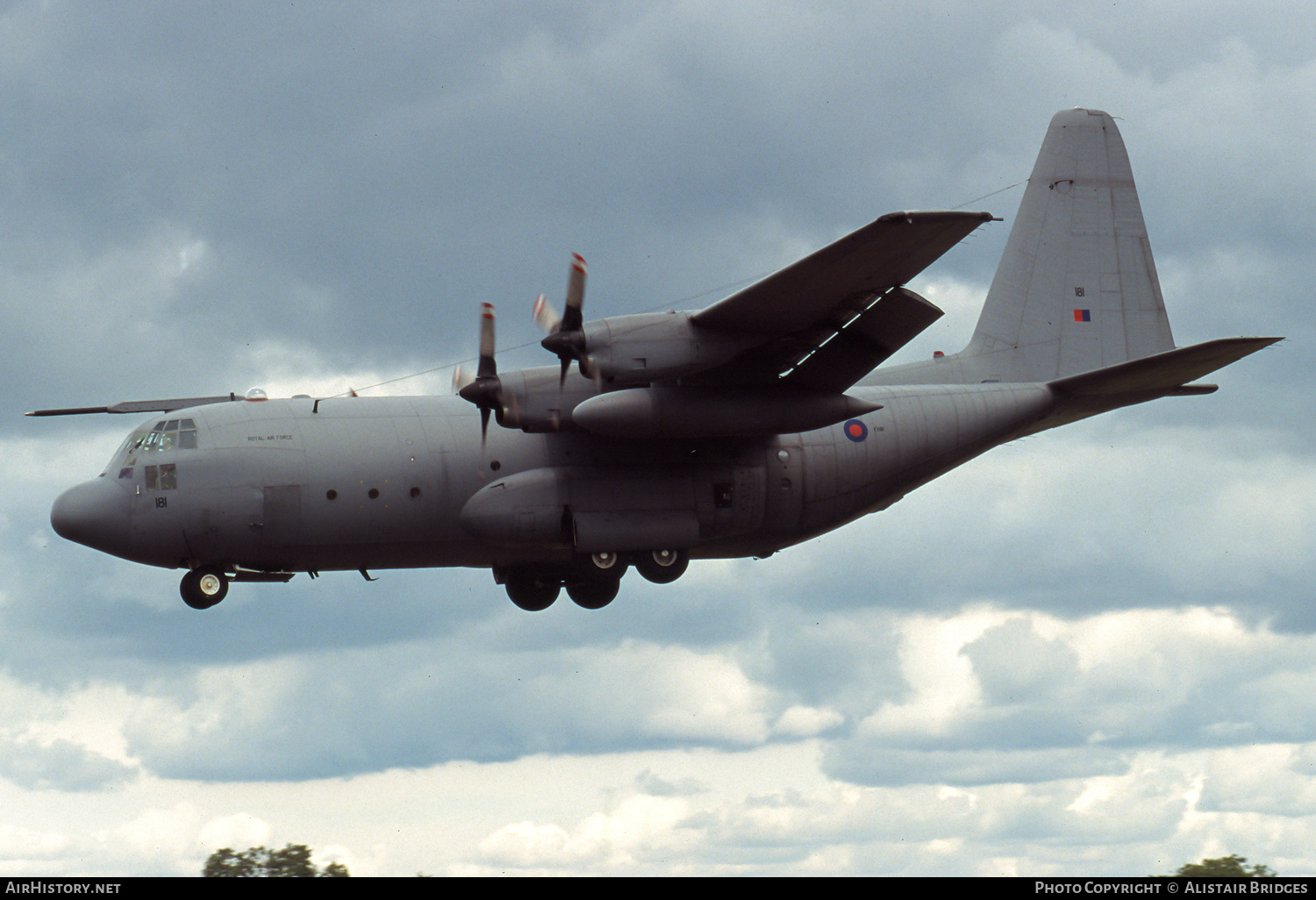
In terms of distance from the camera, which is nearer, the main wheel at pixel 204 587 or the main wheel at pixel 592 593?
the main wheel at pixel 204 587

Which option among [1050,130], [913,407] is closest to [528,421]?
[913,407]

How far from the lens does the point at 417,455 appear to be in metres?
23.4

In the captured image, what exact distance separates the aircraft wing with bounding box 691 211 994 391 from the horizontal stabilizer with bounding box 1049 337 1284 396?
393 centimetres

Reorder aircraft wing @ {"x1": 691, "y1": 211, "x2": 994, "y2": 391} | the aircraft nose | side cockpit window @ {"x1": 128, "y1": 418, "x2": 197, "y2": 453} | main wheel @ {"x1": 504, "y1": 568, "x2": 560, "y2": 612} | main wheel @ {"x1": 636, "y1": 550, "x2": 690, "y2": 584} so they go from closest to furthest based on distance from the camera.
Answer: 1. aircraft wing @ {"x1": 691, "y1": 211, "x2": 994, "y2": 391}
2. the aircraft nose
3. side cockpit window @ {"x1": 128, "y1": 418, "x2": 197, "y2": 453}
4. main wheel @ {"x1": 636, "y1": 550, "x2": 690, "y2": 584}
5. main wheel @ {"x1": 504, "y1": 568, "x2": 560, "y2": 612}

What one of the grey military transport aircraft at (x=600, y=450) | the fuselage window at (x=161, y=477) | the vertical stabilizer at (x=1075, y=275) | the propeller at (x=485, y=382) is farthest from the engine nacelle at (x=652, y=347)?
the vertical stabilizer at (x=1075, y=275)

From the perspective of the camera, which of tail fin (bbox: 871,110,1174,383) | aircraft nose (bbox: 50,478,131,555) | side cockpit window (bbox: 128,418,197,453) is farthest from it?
tail fin (bbox: 871,110,1174,383)

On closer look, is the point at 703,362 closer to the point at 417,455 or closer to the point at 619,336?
the point at 619,336

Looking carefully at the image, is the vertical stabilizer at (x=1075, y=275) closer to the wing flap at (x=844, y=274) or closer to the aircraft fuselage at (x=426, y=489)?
the aircraft fuselage at (x=426, y=489)

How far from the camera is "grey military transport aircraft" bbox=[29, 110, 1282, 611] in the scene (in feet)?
70.5

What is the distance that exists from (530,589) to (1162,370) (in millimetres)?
11387

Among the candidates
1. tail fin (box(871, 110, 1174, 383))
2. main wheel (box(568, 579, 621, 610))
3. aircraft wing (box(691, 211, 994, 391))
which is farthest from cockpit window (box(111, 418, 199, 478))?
tail fin (box(871, 110, 1174, 383))

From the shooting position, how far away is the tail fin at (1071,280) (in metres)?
27.2

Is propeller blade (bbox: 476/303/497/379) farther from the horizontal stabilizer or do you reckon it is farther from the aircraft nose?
the horizontal stabilizer

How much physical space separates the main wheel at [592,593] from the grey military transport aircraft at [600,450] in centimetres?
4
